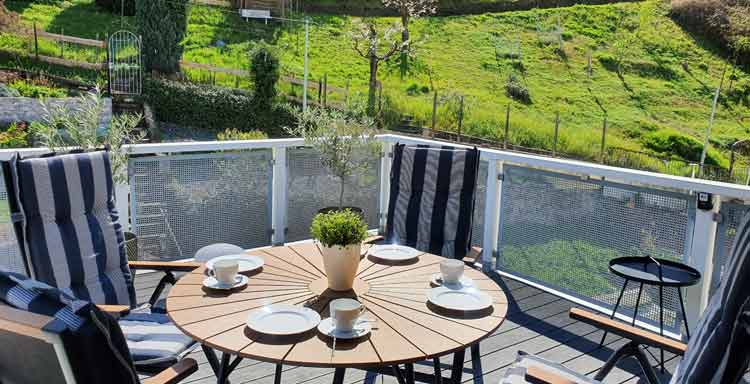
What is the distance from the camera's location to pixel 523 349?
11.0 ft

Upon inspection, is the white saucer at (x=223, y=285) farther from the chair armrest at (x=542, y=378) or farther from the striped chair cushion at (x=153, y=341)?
the chair armrest at (x=542, y=378)

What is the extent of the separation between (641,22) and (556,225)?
29923mm

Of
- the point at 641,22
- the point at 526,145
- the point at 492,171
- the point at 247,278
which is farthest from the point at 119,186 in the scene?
the point at 641,22

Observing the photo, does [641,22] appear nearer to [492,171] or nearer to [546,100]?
[546,100]

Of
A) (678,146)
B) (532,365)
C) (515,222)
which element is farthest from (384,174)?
(678,146)

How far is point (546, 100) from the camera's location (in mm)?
24656

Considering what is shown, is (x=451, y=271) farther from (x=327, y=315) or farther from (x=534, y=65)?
(x=534, y=65)

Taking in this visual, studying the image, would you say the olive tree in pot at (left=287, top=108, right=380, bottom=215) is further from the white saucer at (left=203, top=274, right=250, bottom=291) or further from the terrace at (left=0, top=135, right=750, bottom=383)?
the white saucer at (left=203, top=274, right=250, bottom=291)

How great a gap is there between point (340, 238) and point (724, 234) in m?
2.42

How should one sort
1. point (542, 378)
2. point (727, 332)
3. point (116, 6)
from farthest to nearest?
point (116, 6) → point (542, 378) → point (727, 332)

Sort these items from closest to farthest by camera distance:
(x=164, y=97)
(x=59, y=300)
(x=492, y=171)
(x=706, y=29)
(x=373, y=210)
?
(x=59, y=300) → (x=492, y=171) → (x=373, y=210) → (x=164, y=97) → (x=706, y=29)

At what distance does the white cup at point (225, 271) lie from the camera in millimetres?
2256

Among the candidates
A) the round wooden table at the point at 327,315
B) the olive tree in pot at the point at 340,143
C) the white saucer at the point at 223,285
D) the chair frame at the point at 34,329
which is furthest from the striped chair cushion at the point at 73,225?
the olive tree in pot at the point at 340,143

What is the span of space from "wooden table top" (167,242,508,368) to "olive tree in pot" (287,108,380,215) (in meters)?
2.27
